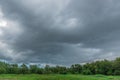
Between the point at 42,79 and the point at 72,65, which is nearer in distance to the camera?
the point at 42,79

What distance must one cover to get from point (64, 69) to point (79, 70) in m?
7.83

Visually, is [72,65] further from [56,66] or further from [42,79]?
[42,79]

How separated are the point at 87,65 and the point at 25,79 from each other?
50.9 m

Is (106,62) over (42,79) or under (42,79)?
over

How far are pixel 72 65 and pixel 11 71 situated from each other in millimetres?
28820

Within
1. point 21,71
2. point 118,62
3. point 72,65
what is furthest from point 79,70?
point 21,71

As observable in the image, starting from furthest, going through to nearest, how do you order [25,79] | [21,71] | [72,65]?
[72,65] → [21,71] → [25,79]

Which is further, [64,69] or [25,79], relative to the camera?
[64,69]

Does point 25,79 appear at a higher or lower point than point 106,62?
lower

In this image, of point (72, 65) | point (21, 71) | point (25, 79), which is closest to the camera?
point (25, 79)

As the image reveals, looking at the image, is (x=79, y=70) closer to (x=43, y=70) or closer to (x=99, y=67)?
(x=99, y=67)

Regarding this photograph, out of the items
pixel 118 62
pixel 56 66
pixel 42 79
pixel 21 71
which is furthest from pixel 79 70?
pixel 42 79

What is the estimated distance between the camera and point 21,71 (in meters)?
100

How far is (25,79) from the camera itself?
205ft
